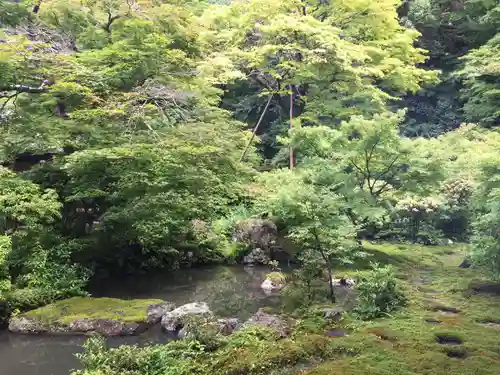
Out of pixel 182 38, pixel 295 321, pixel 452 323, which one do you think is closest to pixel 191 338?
pixel 295 321

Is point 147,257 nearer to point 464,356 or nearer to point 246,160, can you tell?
point 246,160

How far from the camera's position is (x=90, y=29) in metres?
13.5

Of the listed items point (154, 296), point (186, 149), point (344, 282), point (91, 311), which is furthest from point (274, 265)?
point (91, 311)

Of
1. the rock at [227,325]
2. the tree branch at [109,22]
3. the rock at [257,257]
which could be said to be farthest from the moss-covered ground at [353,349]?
the tree branch at [109,22]

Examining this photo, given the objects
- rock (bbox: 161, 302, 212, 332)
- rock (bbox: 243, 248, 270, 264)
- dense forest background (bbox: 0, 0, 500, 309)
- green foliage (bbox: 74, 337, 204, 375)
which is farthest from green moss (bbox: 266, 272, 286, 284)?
green foliage (bbox: 74, 337, 204, 375)

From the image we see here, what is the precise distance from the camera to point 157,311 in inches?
366

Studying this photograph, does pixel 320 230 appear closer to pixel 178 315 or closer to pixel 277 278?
pixel 277 278

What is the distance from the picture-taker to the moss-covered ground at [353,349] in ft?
21.3

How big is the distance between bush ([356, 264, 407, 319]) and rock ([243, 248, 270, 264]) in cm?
531

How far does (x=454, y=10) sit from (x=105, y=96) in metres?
22.6

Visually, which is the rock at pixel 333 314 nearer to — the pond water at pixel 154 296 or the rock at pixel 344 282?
the pond water at pixel 154 296

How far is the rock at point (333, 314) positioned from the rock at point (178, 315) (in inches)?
90.9

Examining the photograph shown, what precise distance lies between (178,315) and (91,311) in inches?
71.1

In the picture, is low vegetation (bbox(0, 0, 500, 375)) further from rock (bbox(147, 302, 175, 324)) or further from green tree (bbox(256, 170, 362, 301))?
rock (bbox(147, 302, 175, 324))
